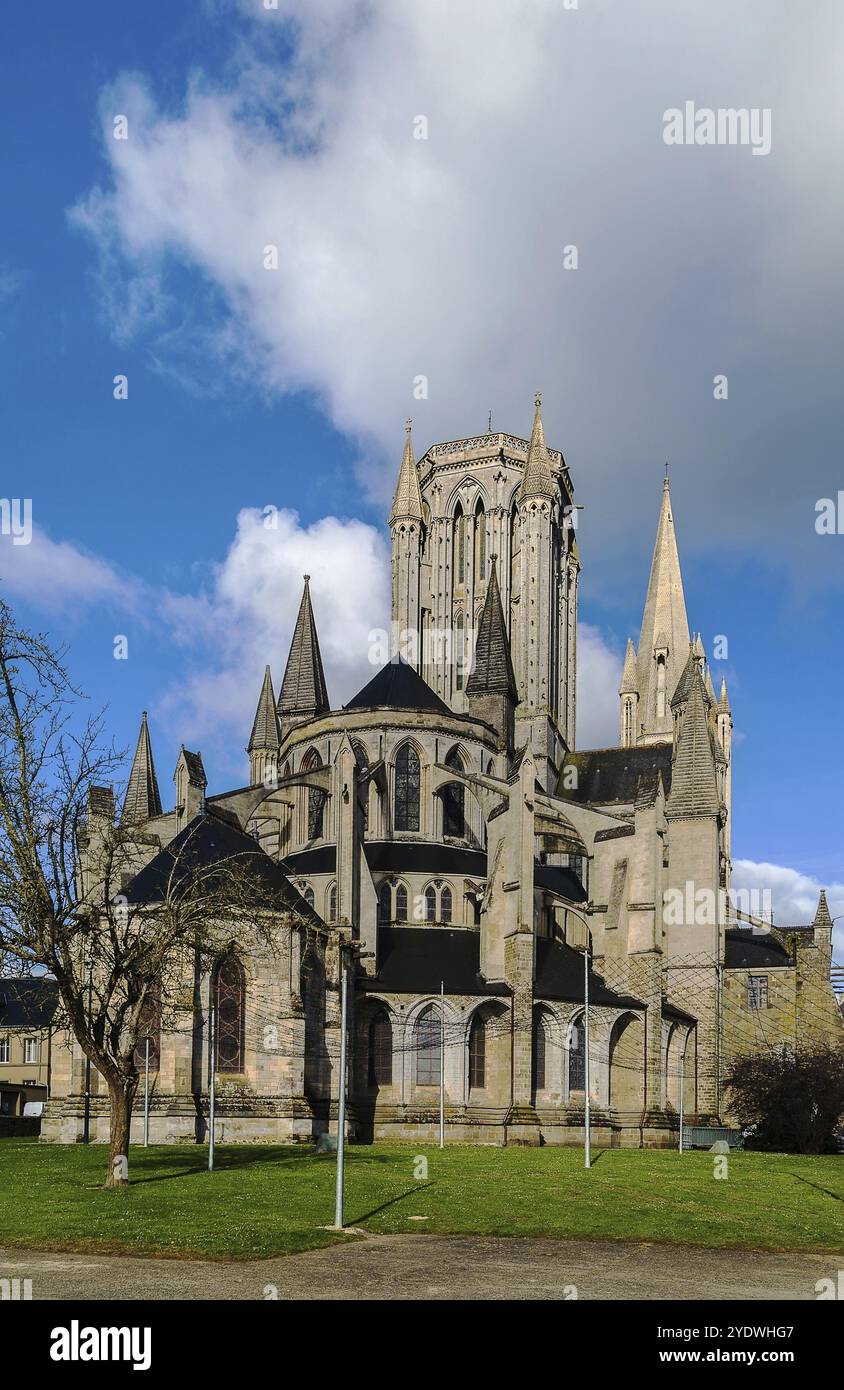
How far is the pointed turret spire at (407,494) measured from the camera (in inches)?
3991

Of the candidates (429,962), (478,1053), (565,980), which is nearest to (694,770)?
(565,980)

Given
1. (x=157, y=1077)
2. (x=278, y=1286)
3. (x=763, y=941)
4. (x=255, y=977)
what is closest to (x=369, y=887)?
(x=255, y=977)

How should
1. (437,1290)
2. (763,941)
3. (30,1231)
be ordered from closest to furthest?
1. (437,1290)
2. (30,1231)
3. (763,941)

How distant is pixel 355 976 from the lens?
167 feet

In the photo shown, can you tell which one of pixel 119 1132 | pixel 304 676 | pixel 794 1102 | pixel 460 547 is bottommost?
pixel 794 1102

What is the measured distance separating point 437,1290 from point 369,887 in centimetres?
3821

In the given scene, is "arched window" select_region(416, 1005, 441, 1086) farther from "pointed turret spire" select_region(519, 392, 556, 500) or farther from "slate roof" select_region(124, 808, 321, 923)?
"pointed turret spire" select_region(519, 392, 556, 500)

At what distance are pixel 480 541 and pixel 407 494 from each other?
663 cm

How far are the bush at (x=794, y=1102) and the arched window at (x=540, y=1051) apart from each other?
8.77m

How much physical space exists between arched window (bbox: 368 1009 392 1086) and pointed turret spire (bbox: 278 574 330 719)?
96.6 ft

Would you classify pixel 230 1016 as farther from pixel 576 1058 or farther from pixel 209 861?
pixel 576 1058

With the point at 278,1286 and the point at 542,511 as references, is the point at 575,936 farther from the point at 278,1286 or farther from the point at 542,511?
the point at 278,1286

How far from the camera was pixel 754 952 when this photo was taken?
236 feet

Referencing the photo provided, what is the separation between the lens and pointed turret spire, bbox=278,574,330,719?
3167 inches
